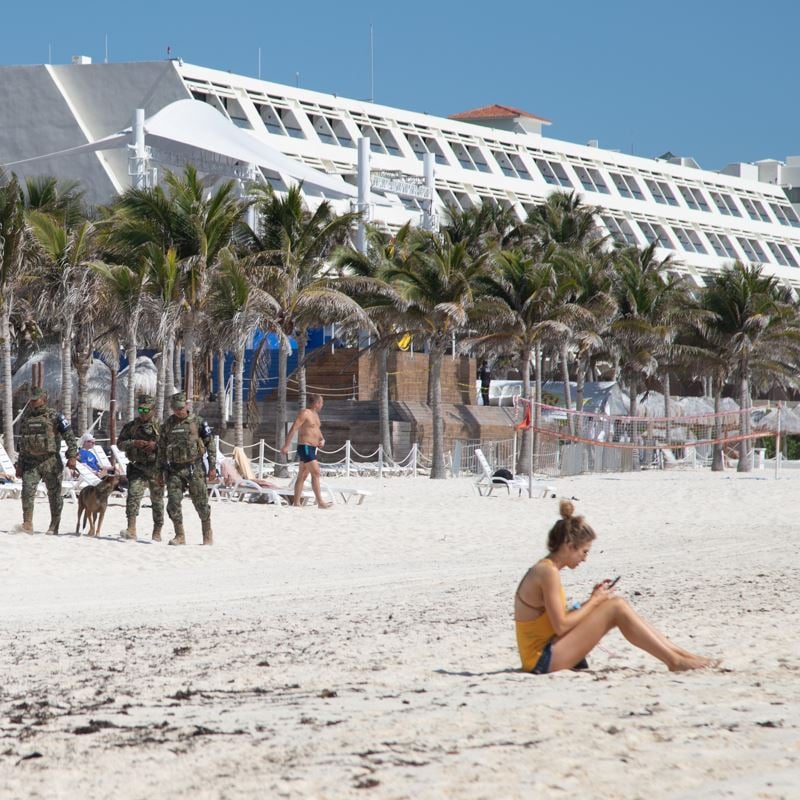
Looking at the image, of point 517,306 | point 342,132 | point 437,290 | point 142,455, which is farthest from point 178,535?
point 342,132

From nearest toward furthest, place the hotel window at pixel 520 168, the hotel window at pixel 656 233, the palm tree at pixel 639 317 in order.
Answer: the palm tree at pixel 639 317 < the hotel window at pixel 520 168 < the hotel window at pixel 656 233

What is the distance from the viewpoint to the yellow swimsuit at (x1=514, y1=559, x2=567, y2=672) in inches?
250

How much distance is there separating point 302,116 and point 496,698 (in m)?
47.1

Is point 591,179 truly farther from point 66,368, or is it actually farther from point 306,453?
point 306,453

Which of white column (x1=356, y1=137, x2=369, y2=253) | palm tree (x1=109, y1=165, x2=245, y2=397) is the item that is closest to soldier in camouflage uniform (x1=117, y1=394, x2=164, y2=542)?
palm tree (x1=109, y1=165, x2=245, y2=397)

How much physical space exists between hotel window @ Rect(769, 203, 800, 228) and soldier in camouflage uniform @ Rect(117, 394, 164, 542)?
66.2 m

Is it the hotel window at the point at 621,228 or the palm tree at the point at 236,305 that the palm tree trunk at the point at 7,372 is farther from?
the hotel window at the point at 621,228

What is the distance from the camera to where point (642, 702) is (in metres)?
5.54

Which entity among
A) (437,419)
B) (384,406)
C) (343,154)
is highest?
(343,154)

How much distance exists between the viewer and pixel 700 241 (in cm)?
6706

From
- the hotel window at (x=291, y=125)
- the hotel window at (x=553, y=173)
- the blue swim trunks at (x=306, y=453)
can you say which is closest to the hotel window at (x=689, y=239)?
the hotel window at (x=553, y=173)

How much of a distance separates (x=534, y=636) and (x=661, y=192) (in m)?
63.2

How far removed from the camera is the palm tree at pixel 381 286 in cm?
2953

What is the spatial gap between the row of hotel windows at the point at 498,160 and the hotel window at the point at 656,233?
1717mm
